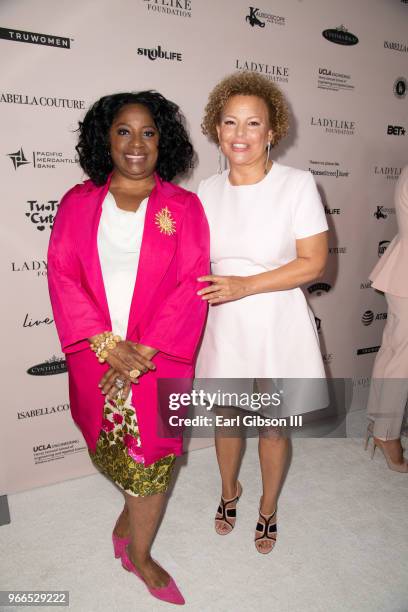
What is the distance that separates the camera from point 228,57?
239cm

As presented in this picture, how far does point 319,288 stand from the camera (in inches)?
120

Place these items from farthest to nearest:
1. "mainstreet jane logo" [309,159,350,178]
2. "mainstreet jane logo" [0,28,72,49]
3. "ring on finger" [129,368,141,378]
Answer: "mainstreet jane logo" [309,159,350,178] → "mainstreet jane logo" [0,28,72,49] → "ring on finger" [129,368,141,378]

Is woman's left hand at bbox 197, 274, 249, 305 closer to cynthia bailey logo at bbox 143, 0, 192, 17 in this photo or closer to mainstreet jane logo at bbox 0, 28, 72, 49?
mainstreet jane logo at bbox 0, 28, 72, 49

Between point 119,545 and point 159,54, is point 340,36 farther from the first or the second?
point 119,545

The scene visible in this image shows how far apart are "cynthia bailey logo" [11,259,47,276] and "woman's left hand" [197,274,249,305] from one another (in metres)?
0.96

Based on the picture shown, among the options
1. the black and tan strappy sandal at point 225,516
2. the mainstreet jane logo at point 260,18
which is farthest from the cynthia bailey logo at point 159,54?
the black and tan strappy sandal at point 225,516

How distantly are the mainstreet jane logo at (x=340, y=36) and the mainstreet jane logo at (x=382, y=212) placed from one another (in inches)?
39.7

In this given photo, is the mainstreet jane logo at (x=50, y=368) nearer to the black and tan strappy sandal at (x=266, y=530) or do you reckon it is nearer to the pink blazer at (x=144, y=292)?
the pink blazer at (x=144, y=292)

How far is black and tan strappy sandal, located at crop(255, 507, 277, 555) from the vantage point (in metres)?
2.04

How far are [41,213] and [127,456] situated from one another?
3.86 feet

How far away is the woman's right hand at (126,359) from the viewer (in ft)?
5.11

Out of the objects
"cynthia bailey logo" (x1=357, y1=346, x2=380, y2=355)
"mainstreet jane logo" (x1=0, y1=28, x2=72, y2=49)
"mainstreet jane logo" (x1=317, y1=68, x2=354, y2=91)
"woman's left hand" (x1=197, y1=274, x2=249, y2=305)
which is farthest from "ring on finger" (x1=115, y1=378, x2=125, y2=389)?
"cynthia bailey logo" (x1=357, y1=346, x2=380, y2=355)

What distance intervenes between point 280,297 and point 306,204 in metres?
0.35

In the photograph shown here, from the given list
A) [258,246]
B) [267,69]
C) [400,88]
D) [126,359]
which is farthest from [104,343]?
[400,88]
